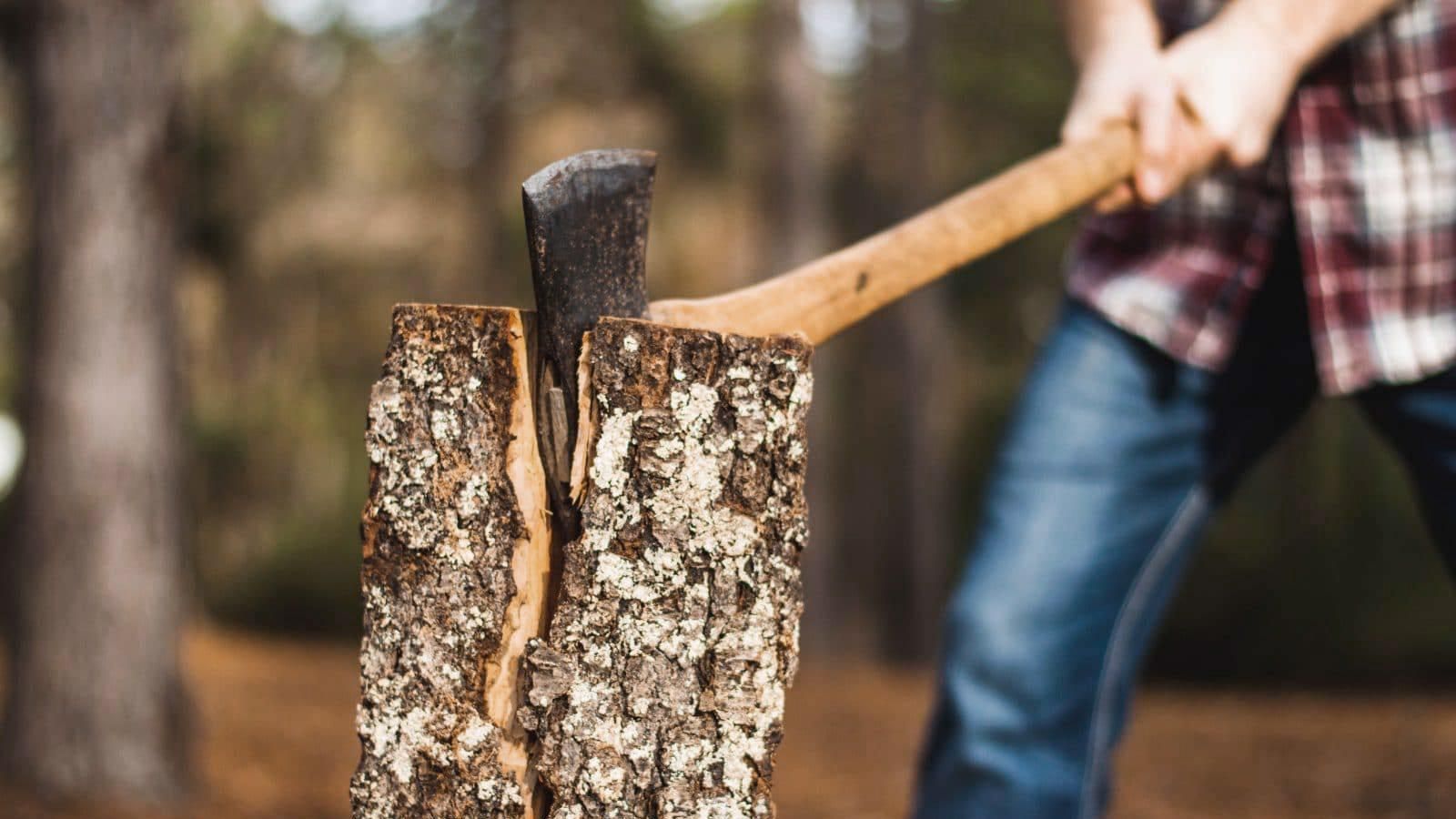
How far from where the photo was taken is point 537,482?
4.00ft

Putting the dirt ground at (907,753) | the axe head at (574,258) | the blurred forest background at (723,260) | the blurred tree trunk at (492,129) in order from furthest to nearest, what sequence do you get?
1. the blurred tree trunk at (492,129)
2. the blurred forest background at (723,260)
3. the dirt ground at (907,753)
4. the axe head at (574,258)

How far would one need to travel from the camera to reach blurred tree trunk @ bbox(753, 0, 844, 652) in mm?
8508

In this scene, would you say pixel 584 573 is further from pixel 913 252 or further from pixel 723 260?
pixel 723 260

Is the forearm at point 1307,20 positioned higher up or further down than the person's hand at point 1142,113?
A: higher up

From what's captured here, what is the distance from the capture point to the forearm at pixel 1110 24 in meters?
1.70

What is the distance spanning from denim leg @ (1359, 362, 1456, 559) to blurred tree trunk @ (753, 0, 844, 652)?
21.8 feet

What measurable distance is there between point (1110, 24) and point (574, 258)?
0.97m

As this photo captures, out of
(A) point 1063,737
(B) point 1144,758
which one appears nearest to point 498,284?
(B) point 1144,758

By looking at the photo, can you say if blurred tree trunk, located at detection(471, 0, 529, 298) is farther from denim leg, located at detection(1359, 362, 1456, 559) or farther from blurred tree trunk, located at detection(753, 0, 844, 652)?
denim leg, located at detection(1359, 362, 1456, 559)

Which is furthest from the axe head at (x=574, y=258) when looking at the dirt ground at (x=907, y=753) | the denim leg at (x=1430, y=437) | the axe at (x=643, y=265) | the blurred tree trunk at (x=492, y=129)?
the blurred tree trunk at (x=492, y=129)

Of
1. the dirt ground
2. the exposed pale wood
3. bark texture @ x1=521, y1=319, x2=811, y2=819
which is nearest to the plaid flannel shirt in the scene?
bark texture @ x1=521, y1=319, x2=811, y2=819

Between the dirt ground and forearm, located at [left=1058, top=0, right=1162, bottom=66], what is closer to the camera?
forearm, located at [left=1058, top=0, right=1162, bottom=66]

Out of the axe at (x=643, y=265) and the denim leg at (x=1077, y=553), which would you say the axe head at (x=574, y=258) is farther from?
the denim leg at (x=1077, y=553)

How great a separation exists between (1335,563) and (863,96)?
5.17 meters
